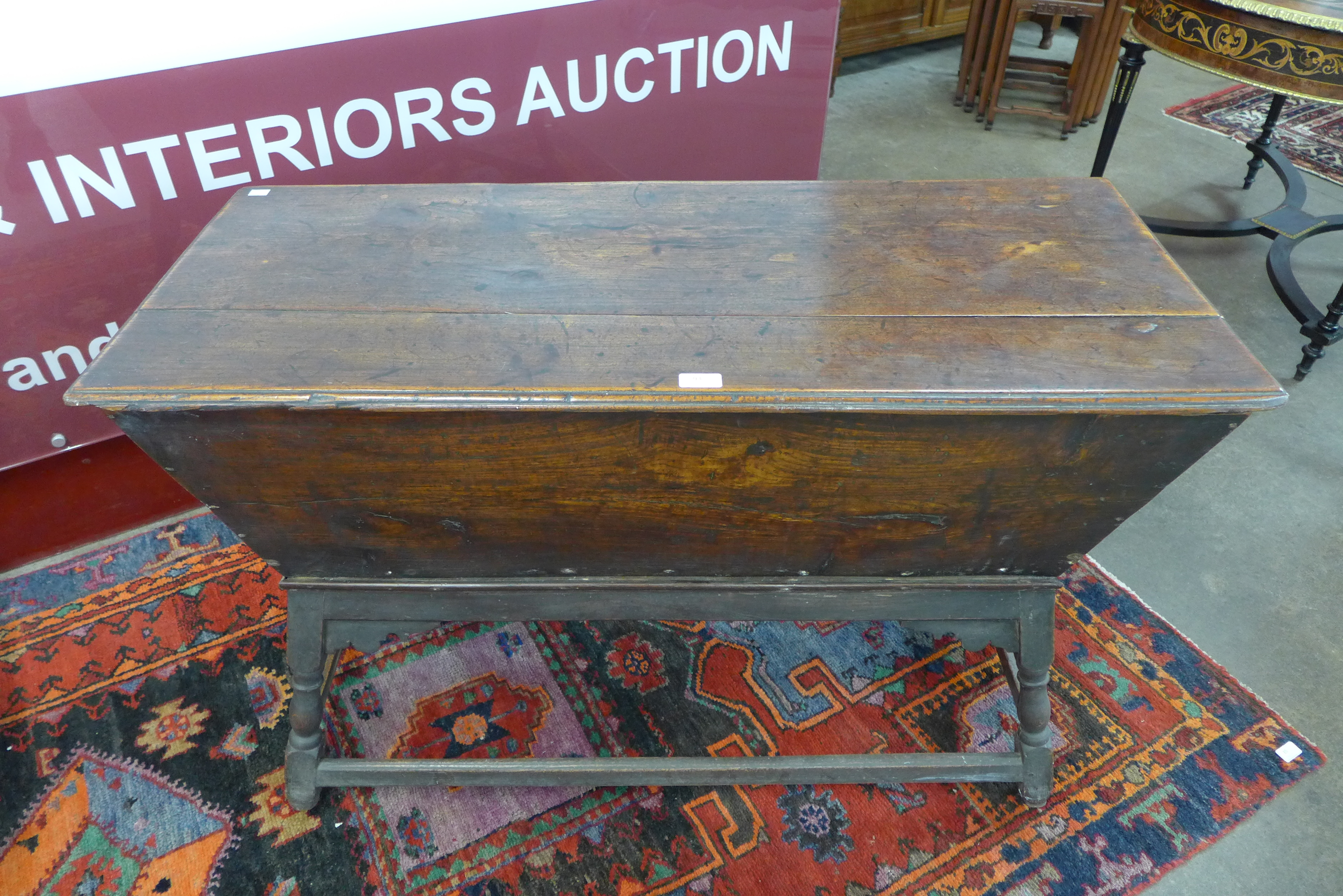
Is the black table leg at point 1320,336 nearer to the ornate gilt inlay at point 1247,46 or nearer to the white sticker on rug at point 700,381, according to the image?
the ornate gilt inlay at point 1247,46

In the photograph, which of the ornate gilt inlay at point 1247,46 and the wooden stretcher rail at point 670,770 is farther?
the ornate gilt inlay at point 1247,46

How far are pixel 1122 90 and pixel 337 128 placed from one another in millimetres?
2290

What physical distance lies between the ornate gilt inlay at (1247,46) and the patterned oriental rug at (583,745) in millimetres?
1283

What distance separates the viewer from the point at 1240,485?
2264 millimetres

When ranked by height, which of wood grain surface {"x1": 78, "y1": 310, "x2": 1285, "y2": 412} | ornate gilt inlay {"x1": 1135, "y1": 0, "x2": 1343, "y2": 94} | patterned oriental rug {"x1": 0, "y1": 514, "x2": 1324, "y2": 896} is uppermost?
ornate gilt inlay {"x1": 1135, "y1": 0, "x2": 1343, "y2": 94}

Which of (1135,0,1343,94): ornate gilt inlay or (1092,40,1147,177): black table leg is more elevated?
(1135,0,1343,94): ornate gilt inlay

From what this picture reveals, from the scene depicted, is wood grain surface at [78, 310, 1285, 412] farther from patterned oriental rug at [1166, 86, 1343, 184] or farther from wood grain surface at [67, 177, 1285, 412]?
patterned oriental rug at [1166, 86, 1343, 184]

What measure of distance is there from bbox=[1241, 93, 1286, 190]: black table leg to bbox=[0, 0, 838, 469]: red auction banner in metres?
1.81

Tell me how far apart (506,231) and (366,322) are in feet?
1.07

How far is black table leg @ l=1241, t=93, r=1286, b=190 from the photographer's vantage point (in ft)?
9.54

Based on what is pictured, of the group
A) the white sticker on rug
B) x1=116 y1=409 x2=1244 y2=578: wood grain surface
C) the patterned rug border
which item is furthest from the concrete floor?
the white sticker on rug

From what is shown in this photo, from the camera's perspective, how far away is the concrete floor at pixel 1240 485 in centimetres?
157

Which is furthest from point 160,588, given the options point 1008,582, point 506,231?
point 1008,582

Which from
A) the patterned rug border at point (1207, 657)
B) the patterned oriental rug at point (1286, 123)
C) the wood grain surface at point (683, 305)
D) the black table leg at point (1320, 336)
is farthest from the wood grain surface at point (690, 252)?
the patterned oriental rug at point (1286, 123)
